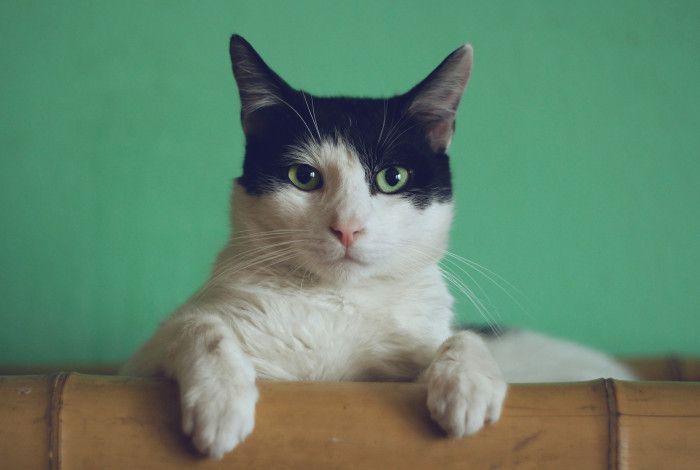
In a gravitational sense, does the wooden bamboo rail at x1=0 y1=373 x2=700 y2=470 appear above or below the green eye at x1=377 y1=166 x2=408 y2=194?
below

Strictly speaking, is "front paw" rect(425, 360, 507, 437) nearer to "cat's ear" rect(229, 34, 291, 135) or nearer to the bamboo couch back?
the bamboo couch back

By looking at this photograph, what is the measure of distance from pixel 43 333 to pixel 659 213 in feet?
6.82

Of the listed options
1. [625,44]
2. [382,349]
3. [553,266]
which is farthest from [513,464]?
[625,44]

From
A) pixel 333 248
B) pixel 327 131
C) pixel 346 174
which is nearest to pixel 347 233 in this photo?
pixel 333 248

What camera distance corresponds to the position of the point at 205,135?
2207mm

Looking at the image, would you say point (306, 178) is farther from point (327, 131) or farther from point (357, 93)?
point (357, 93)

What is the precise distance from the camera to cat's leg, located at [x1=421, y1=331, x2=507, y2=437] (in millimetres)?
912

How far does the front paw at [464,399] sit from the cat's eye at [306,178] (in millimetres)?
486

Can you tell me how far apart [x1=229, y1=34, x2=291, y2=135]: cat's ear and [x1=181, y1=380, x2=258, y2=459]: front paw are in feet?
2.26

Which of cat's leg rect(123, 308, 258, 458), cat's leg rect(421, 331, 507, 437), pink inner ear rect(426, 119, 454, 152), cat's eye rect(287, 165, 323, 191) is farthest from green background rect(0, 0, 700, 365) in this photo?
cat's leg rect(421, 331, 507, 437)

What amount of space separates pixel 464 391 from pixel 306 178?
1.87ft

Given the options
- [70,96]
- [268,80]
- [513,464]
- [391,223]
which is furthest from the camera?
[70,96]

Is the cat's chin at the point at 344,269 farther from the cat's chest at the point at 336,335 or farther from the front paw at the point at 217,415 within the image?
the front paw at the point at 217,415

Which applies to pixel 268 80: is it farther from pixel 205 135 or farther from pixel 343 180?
pixel 205 135
